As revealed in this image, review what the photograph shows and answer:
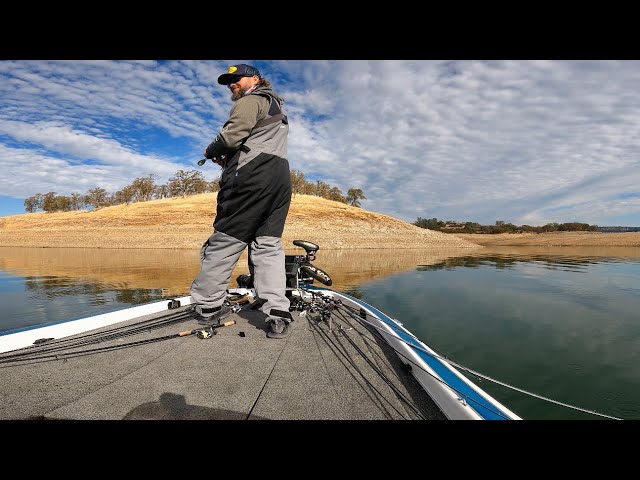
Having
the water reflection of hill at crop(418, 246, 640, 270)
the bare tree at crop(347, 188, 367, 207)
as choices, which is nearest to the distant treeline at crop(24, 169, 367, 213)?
the bare tree at crop(347, 188, 367, 207)

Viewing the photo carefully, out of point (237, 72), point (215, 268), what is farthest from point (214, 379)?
point (237, 72)

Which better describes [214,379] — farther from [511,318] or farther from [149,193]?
[149,193]

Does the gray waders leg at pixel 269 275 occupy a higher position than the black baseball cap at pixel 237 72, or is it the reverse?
the black baseball cap at pixel 237 72

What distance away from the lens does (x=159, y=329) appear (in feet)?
11.4

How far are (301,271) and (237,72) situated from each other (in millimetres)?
2716

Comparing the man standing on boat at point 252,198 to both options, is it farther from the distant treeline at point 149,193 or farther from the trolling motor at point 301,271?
the distant treeline at point 149,193

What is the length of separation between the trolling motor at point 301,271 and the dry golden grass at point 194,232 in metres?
36.4

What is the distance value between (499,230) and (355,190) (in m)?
53.1

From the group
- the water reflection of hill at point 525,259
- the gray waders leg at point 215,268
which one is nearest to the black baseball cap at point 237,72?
the gray waders leg at point 215,268

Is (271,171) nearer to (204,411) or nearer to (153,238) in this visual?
(204,411)

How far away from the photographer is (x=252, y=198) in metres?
3.17

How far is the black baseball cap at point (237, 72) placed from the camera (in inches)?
133

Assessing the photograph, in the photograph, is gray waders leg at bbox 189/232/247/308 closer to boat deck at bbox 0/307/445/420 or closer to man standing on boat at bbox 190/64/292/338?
man standing on boat at bbox 190/64/292/338

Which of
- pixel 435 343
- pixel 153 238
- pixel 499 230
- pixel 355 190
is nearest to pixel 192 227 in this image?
pixel 153 238
